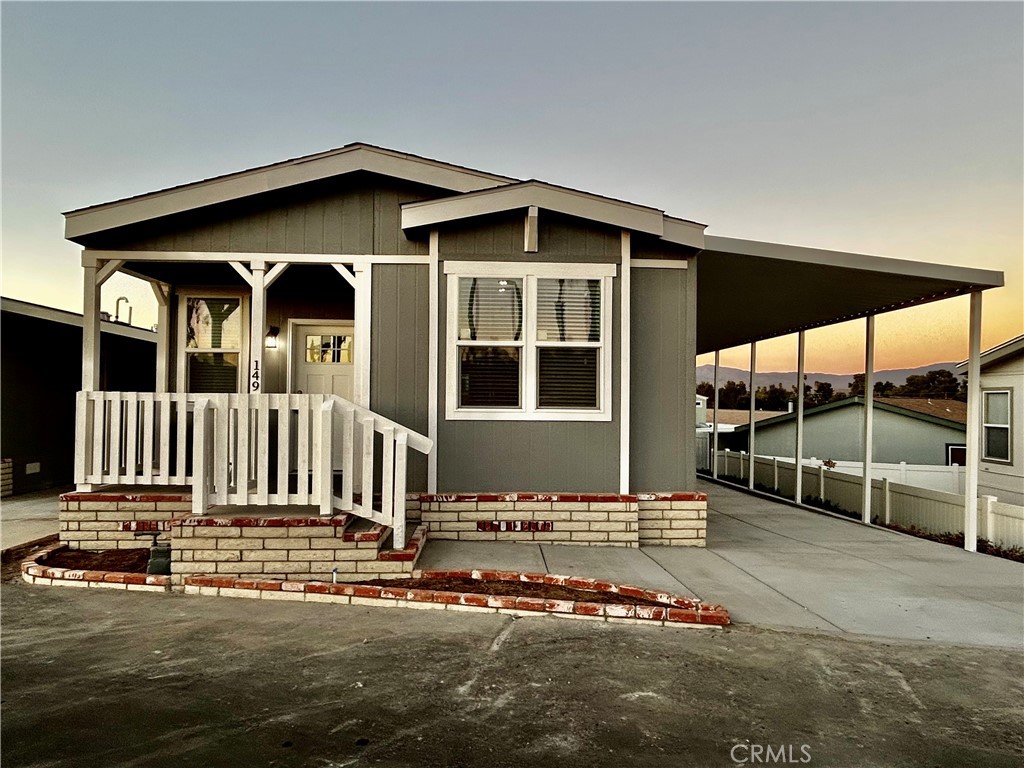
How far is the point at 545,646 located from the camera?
3.73m

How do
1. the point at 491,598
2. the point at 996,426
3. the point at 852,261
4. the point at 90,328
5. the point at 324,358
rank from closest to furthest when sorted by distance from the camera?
the point at 491,598 → the point at 90,328 → the point at 852,261 → the point at 324,358 → the point at 996,426

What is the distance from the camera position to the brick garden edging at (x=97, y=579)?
4797 millimetres

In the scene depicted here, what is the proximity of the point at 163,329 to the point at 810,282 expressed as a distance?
25.7 ft

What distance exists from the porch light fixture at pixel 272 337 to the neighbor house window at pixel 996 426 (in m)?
12.6

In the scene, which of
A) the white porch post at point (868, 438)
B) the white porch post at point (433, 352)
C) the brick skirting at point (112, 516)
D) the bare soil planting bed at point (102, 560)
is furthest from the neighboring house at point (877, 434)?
the bare soil planting bed at point (102, 560)

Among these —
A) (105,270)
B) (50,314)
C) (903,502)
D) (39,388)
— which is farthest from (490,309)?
(39,388)

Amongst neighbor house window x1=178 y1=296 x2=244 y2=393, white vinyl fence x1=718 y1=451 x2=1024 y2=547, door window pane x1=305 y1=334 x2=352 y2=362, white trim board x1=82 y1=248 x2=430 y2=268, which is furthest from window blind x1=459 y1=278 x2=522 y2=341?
white vinyl fence x1=718 y1=451 x2=1024 y2=547

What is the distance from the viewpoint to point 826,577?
18.0 feet

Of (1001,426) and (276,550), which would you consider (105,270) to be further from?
(1001,426)

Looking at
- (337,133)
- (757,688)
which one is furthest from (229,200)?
(337,133)

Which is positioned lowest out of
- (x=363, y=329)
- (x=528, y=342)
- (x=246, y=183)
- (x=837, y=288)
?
(x=528, y=342)

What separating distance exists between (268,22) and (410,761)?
1290 centimetres

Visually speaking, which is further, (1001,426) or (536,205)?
(1001,426)

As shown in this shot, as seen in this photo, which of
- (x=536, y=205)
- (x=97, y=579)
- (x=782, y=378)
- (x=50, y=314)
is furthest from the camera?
(x=782, y=378)
